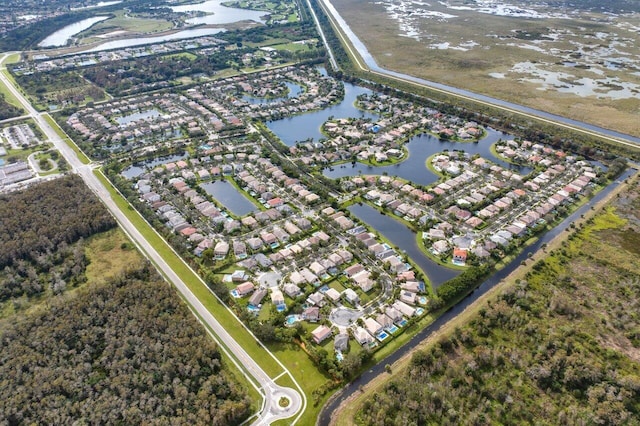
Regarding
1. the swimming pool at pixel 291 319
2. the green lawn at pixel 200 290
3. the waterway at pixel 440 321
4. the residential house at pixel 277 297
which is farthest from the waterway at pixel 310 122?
the waterway at pixel 440 321

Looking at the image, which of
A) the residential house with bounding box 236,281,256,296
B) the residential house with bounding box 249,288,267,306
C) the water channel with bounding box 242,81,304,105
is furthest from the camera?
the water channel with bounding box 242,81,304,105

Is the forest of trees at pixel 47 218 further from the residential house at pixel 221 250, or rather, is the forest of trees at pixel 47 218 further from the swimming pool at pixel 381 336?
the swimming pool at pixel 381 336

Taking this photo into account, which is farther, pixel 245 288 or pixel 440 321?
pixel 245 288

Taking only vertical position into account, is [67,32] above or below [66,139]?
below

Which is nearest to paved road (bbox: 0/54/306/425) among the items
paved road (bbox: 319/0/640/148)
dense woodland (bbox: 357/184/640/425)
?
dense woodland (bbox: 357/184/640/425)

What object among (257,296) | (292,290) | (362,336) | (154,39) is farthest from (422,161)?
(154,39)

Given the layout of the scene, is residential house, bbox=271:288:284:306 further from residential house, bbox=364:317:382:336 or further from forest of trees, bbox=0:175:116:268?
forest of trees, bbox=0:175:116:268

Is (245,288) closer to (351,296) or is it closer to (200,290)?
(200,290)
